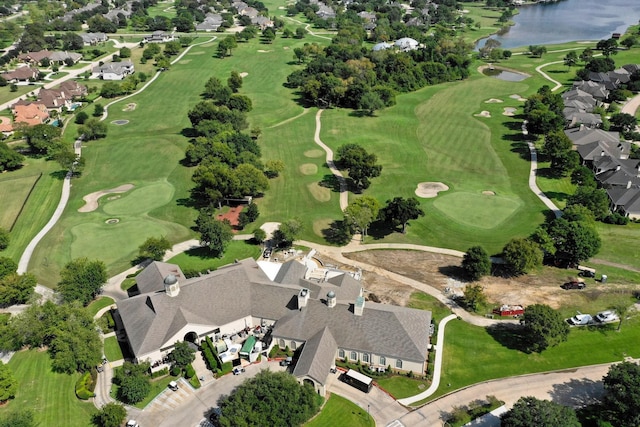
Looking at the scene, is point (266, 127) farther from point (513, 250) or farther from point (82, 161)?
point (513, 250)

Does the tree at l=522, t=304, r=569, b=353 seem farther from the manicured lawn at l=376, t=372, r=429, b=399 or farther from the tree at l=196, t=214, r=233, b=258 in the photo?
the tree at l=196, t=214, r=233, b=258

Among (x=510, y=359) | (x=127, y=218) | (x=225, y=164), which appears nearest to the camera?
(x=510, y=359)

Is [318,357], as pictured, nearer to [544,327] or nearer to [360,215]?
[544,327]

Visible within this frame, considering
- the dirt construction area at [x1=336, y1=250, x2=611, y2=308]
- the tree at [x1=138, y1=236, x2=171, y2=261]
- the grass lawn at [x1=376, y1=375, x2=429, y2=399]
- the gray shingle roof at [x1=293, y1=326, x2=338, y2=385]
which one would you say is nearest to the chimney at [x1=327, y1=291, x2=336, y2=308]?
the gray shingle roof at [x1=293, y1=326, x2=338, y2=385]

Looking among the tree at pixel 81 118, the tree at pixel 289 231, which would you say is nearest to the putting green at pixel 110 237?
the tree at pixel 289 231

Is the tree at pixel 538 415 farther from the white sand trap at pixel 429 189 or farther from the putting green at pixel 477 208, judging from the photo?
the white sand trap at pixel 429 189

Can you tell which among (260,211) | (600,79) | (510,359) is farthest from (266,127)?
(600,79)
